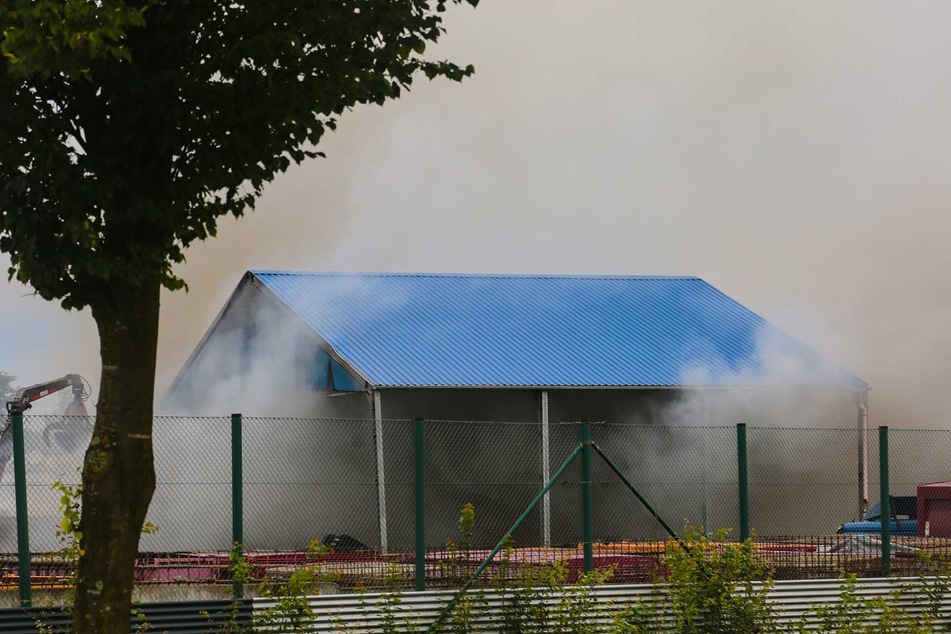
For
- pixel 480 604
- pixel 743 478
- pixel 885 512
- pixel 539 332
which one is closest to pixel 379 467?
pixel 539 332

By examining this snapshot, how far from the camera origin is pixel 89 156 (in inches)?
432

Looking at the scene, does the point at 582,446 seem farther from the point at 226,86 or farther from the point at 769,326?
the point at 769,326

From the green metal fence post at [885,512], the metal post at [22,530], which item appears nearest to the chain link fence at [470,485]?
the green metal fence post at [885,512]

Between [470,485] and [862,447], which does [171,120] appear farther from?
[862,447]

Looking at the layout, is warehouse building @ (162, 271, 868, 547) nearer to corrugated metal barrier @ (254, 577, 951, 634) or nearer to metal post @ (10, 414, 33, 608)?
corrugated metal barrier @ (254, 577, 951, 634)

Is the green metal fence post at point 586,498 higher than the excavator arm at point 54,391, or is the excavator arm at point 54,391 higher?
the excavator arm at point 54,391

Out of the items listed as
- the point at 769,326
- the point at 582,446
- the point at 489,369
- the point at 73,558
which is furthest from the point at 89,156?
the point at 769,326

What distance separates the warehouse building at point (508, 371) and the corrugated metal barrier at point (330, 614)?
10736 mm

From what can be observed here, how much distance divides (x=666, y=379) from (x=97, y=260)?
66.9ft

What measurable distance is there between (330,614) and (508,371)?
15.9 metres

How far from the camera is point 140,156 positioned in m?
11.2

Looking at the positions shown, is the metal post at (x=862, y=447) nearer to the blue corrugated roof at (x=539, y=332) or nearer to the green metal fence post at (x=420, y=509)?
the blue corrugated roof at (x=539, y=332)

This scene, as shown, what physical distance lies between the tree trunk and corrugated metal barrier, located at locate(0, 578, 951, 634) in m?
1.65

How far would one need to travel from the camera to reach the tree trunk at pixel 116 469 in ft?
35.6
